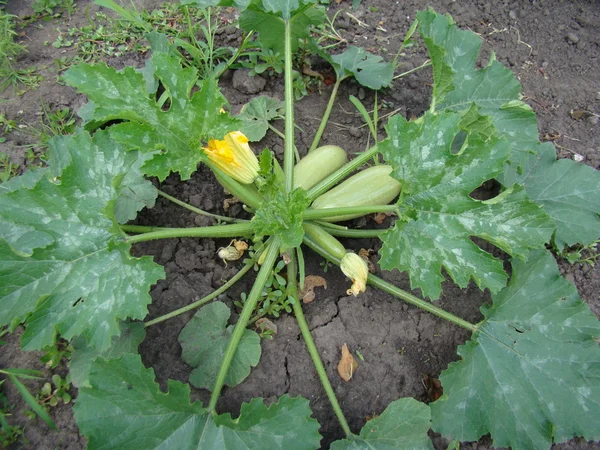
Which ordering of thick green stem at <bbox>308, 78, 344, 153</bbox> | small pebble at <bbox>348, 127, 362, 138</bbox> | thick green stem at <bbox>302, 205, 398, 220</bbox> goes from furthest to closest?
small pebble at <bbox>348, 127, 362, 138</bbox> → thick green stem at <bbox>308, 78, 344, 153</bbox> → thick green stem at <bbox>302, 205, 398, 220</bbox>

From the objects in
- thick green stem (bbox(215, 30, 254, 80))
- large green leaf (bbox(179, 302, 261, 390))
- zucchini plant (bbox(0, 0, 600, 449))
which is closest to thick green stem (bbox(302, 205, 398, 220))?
zucchini plant (bbox(0, 0, 600, 449))

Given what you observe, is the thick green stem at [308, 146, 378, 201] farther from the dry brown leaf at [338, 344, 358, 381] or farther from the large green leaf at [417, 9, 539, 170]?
the dry brown leaf at [338, 344, 358, 381]

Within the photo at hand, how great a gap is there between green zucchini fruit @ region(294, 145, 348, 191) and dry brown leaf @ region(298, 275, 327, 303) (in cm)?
48

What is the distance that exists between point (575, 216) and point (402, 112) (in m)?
1.18

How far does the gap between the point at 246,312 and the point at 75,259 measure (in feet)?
2.53

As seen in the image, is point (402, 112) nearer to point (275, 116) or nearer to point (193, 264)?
point (275, 116)

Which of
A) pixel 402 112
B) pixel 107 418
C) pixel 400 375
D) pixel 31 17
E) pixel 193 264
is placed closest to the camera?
pixel 107 418

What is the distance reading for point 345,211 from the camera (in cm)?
219

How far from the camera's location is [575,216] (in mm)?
2551

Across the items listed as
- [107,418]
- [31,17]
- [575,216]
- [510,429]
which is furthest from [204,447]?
[31,17]

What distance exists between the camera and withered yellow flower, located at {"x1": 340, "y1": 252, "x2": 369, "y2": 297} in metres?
2.24

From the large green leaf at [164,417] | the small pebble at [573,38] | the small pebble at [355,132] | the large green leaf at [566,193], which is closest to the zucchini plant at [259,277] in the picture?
the large green leaf at [164,417]

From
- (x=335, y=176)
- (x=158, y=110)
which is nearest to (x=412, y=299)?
(x=335, y=176)

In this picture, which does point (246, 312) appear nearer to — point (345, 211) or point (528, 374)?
point (345, 211)
